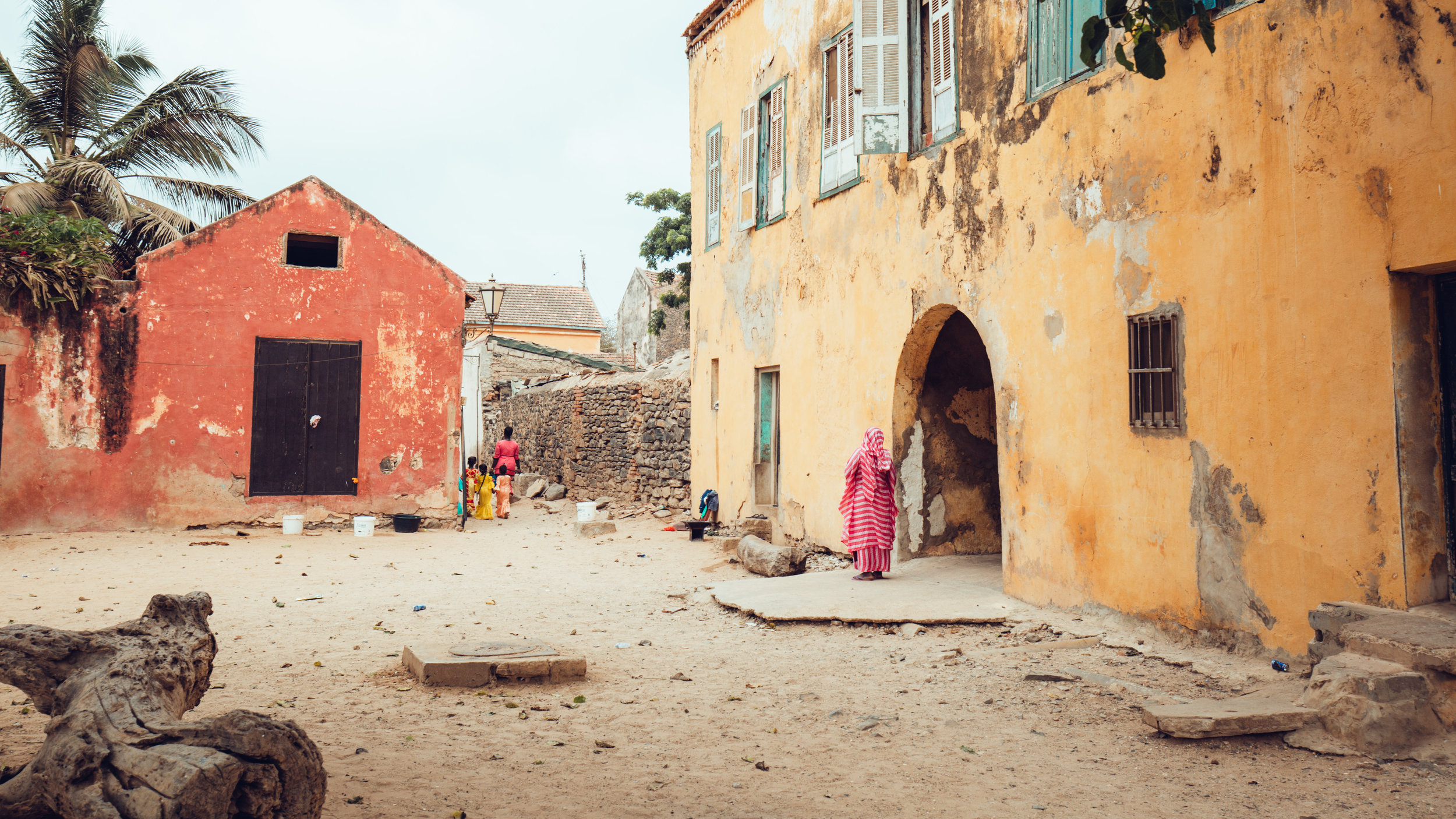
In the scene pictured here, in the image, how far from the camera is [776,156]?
1087 cm

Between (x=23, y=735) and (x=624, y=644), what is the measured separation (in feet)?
10.7

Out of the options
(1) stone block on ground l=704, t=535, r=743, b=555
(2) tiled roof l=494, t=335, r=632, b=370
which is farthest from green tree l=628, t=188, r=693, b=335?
(1) stone block on ground l=704, t=535, r=743, b=555

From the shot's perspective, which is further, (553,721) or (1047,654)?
(1047,654)

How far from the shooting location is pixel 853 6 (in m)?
8.34

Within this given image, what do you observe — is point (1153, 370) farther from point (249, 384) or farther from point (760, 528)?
point (249, 384)

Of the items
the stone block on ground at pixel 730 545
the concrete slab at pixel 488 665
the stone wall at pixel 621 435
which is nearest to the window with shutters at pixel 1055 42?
the concrete slab at pixel 488 665

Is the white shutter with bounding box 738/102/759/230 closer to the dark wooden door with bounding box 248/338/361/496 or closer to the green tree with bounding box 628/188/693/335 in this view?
the dark wooden door with bounding box 248/338/361/496

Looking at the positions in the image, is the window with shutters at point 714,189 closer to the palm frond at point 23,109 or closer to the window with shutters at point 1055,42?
the window with shutters at point 1055,42

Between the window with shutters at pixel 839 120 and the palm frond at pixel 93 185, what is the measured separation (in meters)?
12.5

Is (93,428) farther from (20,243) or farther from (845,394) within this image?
(845,394)

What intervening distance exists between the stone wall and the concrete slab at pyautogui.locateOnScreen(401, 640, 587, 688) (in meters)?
8.27

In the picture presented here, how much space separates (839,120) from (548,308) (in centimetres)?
2646

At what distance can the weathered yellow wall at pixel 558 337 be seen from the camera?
1292 inches

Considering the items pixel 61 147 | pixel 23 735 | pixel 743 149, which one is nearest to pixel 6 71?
pixel 61 147
